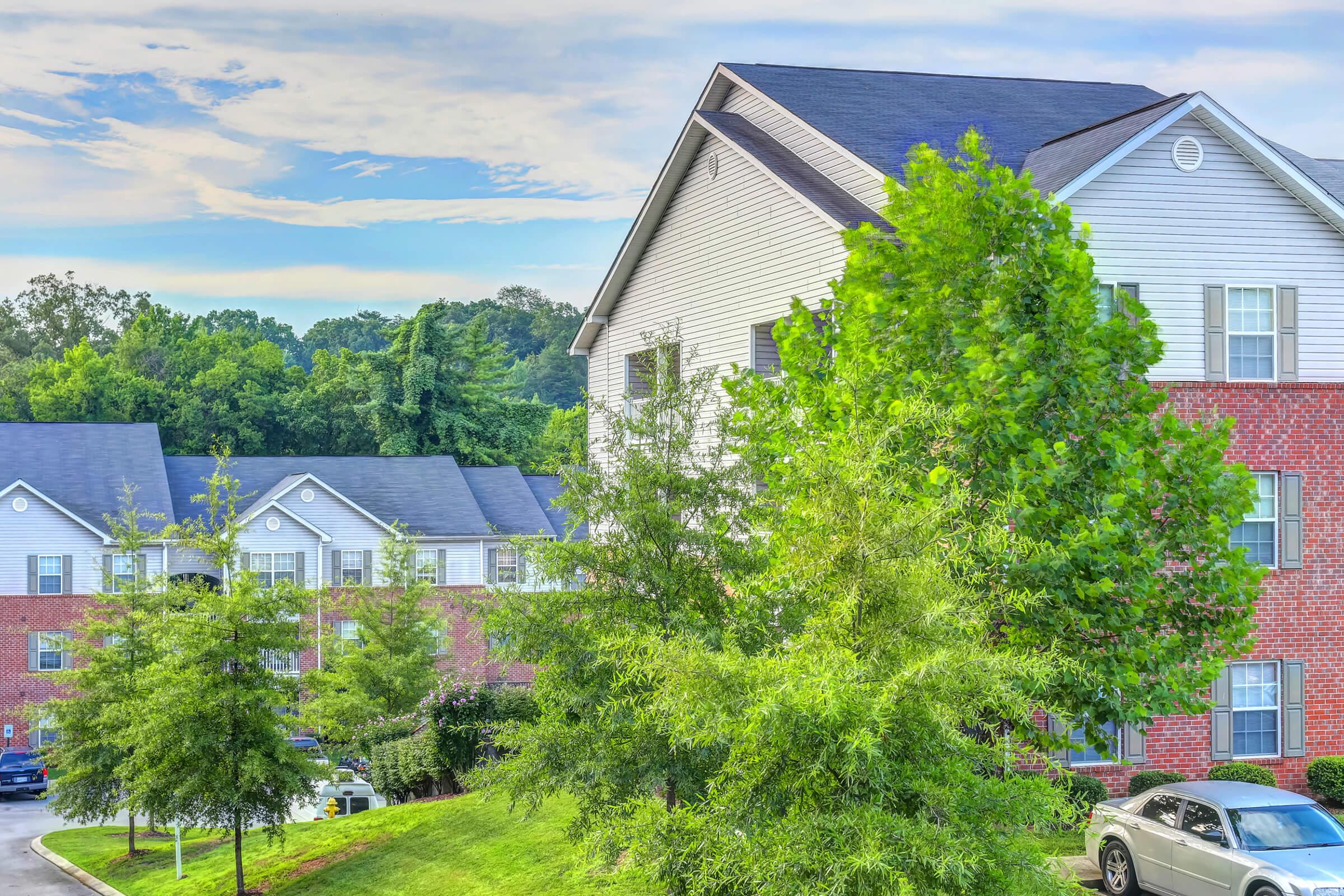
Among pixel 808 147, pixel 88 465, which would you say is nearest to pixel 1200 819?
pixel 808 147

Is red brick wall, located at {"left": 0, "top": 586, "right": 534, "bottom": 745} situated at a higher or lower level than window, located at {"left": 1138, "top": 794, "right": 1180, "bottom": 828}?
lower

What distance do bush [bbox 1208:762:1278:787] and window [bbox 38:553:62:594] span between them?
43.2 metres

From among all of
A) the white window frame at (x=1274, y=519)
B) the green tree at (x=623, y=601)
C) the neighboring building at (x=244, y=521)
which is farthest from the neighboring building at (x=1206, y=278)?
the neighboring building at (x=244, y=521)

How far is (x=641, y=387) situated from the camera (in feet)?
85.5

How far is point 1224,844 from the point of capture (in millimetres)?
14031

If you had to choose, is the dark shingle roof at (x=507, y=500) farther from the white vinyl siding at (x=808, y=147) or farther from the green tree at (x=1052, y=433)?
the green tree at (x=1052, y=433)

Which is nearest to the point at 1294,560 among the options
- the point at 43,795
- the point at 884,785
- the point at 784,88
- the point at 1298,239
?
the point at 1298,239

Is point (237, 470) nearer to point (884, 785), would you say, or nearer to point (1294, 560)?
point (1294, 560)

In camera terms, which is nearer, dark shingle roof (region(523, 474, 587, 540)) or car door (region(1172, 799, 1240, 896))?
car door (region(1172, 799, 1240, 896))

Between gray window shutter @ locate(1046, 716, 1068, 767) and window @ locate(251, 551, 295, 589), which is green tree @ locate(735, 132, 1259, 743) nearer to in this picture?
gray window shutter @ locate(1046, 716, 1068, 767)

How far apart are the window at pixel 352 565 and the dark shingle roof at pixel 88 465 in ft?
23.2

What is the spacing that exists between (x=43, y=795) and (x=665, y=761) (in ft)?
119

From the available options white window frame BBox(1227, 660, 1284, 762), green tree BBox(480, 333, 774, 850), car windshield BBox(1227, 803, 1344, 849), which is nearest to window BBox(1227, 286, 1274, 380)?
white window frame BBox(1227, 660, 1284, 762)

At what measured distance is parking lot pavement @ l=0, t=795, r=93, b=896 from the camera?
24.7 meters
